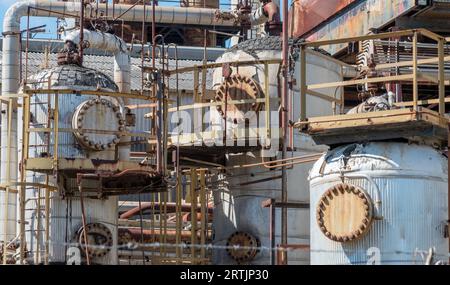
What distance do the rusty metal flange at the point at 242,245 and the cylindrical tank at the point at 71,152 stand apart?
2.41m

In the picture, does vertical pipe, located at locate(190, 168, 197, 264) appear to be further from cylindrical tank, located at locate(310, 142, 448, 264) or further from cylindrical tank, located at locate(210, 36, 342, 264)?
cylindrical tank, located at locate(310, 142, 448, 264)

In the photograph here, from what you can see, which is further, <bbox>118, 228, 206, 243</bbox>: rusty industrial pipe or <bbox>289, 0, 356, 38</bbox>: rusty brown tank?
<bbox>289, 0, 356, 38</bbox>: rusty brown tank

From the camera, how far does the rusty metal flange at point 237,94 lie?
23.0 m

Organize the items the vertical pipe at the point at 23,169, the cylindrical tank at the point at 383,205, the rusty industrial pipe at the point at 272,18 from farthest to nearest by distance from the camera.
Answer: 1. the rusty industrial pipe at the point at 272,18
2. the vertical pipe at the point at 23,169
3. the cylindrical tank at the point at 383,205

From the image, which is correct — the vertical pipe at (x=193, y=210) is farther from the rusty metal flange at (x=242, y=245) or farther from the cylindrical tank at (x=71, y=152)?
the cylindrical tank at (x=71, y=152)

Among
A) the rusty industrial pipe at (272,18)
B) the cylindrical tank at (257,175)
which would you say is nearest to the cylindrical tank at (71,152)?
the cylindrical tank at (257,175)

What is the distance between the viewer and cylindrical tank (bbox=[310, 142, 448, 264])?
16.6 meters

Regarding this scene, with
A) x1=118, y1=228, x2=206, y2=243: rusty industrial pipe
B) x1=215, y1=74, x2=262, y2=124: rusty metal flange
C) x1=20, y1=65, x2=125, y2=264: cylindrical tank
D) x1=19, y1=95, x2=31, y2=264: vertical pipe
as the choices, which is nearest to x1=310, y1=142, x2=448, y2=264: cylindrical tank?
x1=215, y1=74, x2=262, y2=124: rusty metal flange

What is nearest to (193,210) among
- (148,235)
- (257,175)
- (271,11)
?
(257,175)

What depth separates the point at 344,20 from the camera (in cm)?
3288

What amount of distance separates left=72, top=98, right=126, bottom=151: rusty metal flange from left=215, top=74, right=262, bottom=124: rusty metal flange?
2.38 m

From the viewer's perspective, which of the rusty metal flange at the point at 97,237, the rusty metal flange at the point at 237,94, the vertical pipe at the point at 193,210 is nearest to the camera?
the rusty metal flange at the point at 97,237

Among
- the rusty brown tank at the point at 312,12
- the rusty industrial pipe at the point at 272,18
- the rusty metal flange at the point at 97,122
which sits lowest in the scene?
the rusty metal flange at the point at 97,122

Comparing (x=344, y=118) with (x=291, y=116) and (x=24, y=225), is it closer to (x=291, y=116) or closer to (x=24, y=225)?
(x=291, y=116)
